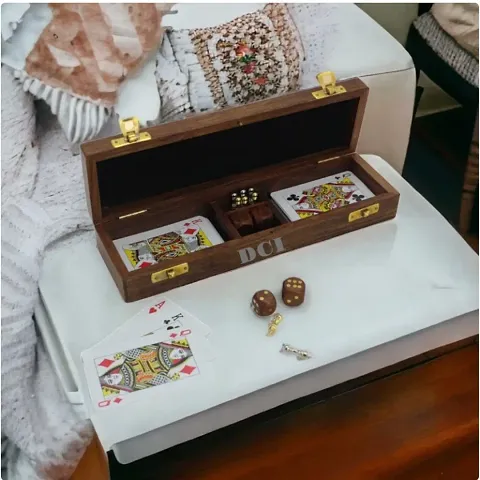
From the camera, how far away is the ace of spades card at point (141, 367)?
99 cm

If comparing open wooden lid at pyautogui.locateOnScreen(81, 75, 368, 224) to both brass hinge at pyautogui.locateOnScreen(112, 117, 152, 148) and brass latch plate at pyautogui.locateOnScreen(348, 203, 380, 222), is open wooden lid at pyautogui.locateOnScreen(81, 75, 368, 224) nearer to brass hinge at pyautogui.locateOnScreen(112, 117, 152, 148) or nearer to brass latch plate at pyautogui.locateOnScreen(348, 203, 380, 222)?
brass hinge at pyautogui.locateOnScreen(112, 117, 152, 148)

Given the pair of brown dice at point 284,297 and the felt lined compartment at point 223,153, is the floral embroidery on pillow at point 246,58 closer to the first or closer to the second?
the felt lined compartment at point 223,153

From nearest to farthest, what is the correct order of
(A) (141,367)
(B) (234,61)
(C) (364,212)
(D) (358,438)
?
(A) (141,367) → (D) (358,438) → (C) (364,212) → (B) (234,61)

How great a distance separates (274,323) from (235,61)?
59 cm

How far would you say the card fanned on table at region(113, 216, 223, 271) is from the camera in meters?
1.17

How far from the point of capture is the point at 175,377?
1.02 metres

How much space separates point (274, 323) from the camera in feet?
3.56

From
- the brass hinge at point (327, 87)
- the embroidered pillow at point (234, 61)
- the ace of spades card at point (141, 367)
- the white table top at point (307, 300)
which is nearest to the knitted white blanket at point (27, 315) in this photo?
the white table top at point (307, 300)

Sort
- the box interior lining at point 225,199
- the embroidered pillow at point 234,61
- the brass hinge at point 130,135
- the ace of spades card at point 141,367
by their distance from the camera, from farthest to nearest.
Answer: the embroidered pillow at point 234,61 → the box interior lining at point 225,199 → the brass hinge at point 130,135 → the ace of spades card at point 141,367

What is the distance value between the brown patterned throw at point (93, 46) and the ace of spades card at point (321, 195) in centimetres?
38

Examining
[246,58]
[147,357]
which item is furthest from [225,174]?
[147,357]

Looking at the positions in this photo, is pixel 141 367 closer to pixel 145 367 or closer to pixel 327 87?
pixel 145 367

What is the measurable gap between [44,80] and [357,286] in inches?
27.4

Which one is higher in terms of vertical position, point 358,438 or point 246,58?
point 246,58
